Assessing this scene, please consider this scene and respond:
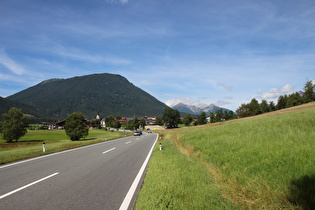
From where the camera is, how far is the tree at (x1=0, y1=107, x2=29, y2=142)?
3931 cm

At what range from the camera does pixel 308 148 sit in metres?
5.87

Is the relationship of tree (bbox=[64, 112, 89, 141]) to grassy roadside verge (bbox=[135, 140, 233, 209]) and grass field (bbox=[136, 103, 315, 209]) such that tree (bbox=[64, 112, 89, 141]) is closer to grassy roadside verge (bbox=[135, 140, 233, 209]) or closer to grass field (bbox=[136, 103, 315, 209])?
grass field (bbox=[136, 103, 315, 209])

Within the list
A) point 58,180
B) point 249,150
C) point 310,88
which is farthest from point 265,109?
point 58,180

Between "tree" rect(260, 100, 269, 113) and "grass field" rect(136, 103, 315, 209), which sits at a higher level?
"tree" rect(260, 100, 269, 113)

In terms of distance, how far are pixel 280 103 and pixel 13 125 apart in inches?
4396

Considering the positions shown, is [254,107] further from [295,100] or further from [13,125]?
[13,125]

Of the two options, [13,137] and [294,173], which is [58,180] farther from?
[13,137]

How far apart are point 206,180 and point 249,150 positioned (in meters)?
3.15

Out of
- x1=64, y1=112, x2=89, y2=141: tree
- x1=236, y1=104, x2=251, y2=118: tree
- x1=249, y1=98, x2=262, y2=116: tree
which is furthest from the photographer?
x1=236, y1=104, x2=251, y2=118: tree

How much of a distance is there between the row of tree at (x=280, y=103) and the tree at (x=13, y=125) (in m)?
96.3

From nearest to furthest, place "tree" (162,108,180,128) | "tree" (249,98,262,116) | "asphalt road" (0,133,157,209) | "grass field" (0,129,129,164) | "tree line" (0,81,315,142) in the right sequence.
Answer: "asphalt road" (0,133,157,209), "grass field" (0,129,129,164), "tree line" (0,81,315,142), "tree" (249,98,262,116), "tree" (162,108,180,128)

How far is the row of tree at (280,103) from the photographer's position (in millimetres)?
76938

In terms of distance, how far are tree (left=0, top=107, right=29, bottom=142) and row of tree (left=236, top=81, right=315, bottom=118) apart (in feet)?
316

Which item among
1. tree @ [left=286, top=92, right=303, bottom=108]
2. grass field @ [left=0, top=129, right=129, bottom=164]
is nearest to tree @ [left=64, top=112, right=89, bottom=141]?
grass field @ [left=0, top=129, right=129, bottom=164]
